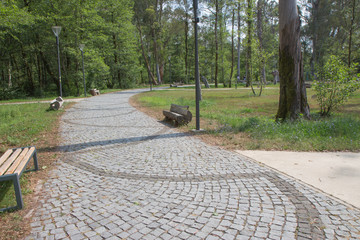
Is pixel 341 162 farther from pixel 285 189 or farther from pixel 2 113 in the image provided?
pixel 2 113

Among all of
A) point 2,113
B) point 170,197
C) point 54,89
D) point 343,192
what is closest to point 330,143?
point 343,192

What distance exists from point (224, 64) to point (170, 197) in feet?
130

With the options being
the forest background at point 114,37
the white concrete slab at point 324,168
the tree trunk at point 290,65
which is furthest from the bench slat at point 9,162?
the forest background at point 114,37

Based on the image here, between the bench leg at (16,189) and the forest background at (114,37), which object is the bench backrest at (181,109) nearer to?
the bench leg at (16,189)

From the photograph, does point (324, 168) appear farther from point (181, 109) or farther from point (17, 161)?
point (181, 109)

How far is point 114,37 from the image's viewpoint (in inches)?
1271

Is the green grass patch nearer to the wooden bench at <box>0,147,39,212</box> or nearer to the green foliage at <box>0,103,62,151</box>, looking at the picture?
the green foliage at <box>0,103,62,151</box>

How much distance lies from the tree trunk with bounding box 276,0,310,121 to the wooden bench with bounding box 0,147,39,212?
22.8 feet

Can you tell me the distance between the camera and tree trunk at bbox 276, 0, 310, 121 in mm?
7398

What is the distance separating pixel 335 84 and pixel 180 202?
749 centimetres

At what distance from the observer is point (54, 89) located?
28875 mm

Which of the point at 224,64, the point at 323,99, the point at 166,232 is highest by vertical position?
the point at 224,64

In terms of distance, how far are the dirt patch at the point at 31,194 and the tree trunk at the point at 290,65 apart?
6.64 m

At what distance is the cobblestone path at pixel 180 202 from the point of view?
250cm
